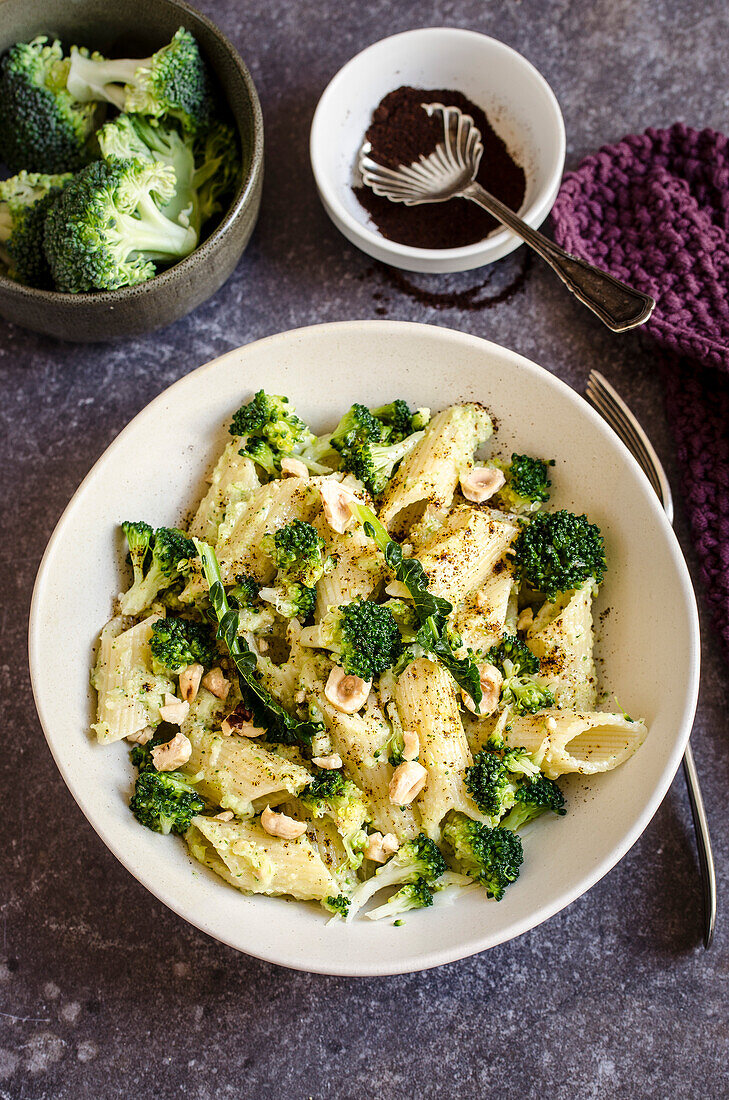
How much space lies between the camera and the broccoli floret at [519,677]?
211 cm

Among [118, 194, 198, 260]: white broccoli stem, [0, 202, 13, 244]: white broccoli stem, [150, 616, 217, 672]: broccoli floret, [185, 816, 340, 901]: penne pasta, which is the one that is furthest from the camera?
[0, 202, 13, 244]: white broccoli stem

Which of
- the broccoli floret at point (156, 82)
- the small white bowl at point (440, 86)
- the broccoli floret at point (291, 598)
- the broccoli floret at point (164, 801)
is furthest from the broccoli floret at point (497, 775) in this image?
the broccoli floret at point (156, 82)

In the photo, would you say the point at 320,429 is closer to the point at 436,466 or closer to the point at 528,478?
the point at 436,466

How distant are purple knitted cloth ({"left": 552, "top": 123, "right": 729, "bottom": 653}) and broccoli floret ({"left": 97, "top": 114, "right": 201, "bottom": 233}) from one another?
1103 mm

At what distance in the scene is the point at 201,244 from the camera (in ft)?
7.99

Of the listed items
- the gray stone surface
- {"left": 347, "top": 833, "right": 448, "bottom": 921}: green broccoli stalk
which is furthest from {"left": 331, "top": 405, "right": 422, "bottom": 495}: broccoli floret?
{"left": 347, "top": 833, "right": 448, "bottom": 921}: green broccoli stalk

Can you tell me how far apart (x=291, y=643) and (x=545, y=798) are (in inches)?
29.0

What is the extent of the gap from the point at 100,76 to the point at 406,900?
2454mm

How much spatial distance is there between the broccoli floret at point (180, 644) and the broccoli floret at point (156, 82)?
1461mm

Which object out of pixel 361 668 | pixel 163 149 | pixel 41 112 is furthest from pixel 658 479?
pixel 41 112

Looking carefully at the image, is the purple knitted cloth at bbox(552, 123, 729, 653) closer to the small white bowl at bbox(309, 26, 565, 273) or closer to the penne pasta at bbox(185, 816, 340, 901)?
the small white bowl at bbox(309, 26, 565, 273)

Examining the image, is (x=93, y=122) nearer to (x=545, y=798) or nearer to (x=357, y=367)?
(x=357, y=367)

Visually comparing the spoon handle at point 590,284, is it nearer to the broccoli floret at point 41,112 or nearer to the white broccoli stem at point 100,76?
the white broccoli stem at point 100,76

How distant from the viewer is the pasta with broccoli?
2035mm
